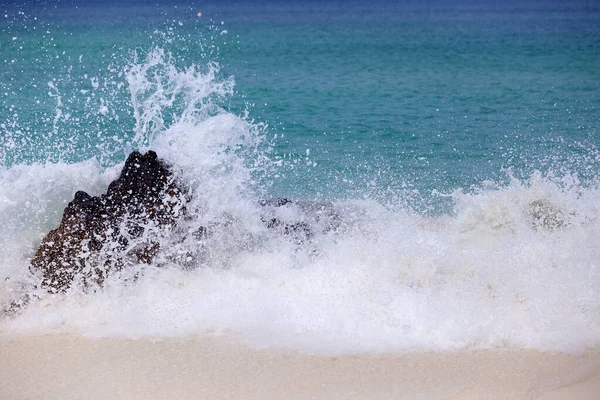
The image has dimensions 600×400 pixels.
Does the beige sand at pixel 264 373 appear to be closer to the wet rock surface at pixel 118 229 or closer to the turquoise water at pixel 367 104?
the wet rock surface at pixel 118 229

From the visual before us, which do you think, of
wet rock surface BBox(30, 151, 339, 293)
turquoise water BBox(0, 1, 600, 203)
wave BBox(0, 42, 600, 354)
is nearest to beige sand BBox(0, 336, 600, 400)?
wave BBox(0, 42, 600, 354)

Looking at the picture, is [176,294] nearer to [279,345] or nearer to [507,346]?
[279,345]

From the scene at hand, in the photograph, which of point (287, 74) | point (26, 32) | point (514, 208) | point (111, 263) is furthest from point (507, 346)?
point (26, 32)

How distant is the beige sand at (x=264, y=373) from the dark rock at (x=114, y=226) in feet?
2.63

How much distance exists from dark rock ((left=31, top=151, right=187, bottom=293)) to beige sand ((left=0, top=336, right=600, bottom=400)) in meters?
0.80

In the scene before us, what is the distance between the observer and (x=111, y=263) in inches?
210

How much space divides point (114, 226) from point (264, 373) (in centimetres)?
188

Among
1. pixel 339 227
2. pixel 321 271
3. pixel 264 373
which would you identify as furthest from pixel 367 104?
pixel 264 373

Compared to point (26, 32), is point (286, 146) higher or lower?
lower

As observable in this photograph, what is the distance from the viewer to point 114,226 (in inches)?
214

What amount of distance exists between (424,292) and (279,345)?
1.18 m

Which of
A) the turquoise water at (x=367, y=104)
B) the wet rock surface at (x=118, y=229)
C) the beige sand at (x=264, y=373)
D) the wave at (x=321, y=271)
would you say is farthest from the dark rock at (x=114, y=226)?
the turquoise water at (x=367, y=104)

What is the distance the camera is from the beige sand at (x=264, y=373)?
160 inches

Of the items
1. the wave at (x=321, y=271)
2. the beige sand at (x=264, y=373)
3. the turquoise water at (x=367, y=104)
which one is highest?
the turquoise water at (x=367, y=104)
